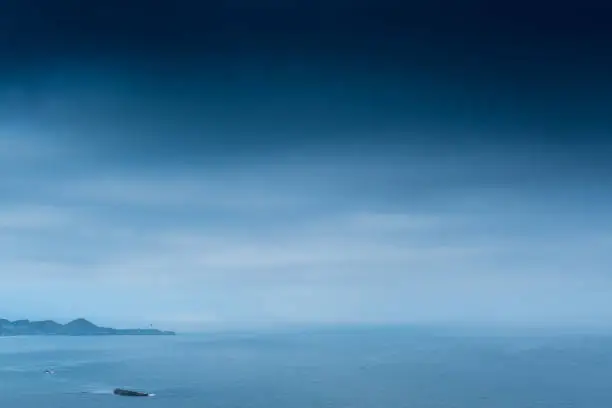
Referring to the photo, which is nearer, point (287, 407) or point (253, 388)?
point (287, 407)

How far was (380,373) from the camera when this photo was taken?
651 inches

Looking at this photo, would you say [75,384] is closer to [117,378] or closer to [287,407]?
[117,378]

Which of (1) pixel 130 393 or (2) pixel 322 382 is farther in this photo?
(2) pixel 322 382

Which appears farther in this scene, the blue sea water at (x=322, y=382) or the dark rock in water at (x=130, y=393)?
the dark rock in water at (x=130, y=393)

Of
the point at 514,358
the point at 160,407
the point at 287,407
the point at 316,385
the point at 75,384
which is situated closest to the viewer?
the point at 287,407

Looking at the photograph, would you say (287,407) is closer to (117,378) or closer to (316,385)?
(316,385)

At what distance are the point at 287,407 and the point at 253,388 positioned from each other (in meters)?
2.93

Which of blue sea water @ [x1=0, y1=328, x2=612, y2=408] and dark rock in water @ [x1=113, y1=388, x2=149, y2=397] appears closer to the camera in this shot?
blue sea water @ [x1=0, y1=328, x2=612, y2=408]

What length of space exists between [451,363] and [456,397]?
825 cm

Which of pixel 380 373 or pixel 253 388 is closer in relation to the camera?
pixel 253 388

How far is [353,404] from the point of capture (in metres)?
11.1

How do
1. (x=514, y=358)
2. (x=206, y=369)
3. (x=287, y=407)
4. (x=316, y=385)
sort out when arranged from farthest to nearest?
1. (x=514, y=358)
2. (x=206, y=369)
3. (x=316, y=385)
4. (x=287, y=407)

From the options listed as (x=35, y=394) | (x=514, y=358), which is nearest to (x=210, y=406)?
(x=35, y=394)

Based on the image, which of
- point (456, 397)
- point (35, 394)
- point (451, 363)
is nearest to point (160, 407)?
point (35, 394)
